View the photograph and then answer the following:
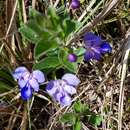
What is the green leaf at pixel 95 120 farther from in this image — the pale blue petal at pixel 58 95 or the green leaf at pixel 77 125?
the pale blue petal at pixel 58 95

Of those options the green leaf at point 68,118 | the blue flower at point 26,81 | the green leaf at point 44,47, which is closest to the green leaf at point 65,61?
the green leaf at point 44,47

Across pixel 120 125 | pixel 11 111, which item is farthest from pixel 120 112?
pixel 11 111

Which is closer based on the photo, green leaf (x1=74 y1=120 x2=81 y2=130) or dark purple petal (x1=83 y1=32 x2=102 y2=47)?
dark purple petal (x1=83 y1=32 x2=102 y2=47)

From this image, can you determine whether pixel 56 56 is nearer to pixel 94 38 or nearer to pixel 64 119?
pixel 94 38

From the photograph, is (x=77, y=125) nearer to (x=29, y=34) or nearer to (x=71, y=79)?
(x=71, y=79)

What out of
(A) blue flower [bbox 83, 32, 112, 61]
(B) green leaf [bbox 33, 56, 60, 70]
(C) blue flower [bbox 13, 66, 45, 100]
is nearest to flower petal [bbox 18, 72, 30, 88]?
(C) blue flower [bbox 13, 66, 45, 100]

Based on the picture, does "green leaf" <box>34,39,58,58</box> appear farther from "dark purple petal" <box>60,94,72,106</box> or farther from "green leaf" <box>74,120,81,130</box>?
"green leaf" <box>74,120,81,130</box>
